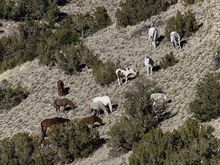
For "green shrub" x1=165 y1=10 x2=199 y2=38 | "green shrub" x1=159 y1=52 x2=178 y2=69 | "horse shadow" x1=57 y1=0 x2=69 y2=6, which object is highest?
"green shrub" x1=165 y1=10 x2=199 y2=38

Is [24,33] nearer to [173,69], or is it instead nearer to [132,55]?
[132,55]

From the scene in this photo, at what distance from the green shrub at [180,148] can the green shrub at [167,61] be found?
334 inches

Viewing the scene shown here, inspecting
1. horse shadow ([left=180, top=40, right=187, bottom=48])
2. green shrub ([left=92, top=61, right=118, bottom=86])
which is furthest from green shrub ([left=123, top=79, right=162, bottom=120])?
horse shadow ([left=180, top=40, right=187, bottom=48])

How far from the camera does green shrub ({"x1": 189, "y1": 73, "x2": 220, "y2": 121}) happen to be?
22484mm

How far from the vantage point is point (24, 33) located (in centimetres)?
4462

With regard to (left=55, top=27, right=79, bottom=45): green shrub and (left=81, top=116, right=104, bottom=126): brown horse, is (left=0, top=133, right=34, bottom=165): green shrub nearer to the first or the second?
(left=81, top=116, right=104, bottom=126): brown horse

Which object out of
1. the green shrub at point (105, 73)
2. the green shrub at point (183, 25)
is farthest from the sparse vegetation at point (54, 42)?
the green shrub at point (183, 25)

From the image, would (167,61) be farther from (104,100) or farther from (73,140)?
(73,140)

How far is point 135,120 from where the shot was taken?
76.6ft

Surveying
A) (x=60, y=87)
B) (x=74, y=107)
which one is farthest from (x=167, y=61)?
(x=60, y=87)

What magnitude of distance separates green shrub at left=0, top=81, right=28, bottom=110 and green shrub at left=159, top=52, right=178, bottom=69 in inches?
291

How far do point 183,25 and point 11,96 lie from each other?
9525 millimetres

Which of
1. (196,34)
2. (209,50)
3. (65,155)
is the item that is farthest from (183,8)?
(65,155)

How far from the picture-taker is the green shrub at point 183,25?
3200 cm
